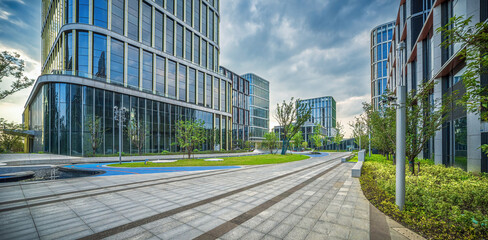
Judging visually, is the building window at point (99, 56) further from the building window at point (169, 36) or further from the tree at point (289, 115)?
the tree at point (289, 115)

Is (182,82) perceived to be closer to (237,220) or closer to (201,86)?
(201,86)

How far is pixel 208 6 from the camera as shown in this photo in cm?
4675

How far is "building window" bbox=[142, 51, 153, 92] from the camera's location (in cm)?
3291

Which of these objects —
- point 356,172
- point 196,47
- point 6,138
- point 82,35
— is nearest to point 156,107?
point 82,35

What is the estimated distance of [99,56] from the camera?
2748 centimetres

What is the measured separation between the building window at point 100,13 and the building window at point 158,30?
8.19m

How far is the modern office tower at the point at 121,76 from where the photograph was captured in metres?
25.7

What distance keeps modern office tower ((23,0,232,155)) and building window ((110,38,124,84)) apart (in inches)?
5.6

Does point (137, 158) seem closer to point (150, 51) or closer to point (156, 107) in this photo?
point (156, 107)

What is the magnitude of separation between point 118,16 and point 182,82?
14817 millimetres

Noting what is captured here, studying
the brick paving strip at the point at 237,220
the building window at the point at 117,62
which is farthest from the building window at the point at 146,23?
the brick paving strip at the point at 237,220

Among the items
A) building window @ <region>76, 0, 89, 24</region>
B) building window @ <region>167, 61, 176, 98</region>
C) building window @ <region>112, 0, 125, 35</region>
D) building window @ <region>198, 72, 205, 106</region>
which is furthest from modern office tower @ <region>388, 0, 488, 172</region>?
building window @ <region>76, 0, 89, 24</region>

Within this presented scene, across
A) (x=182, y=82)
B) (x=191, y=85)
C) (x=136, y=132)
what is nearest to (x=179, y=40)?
(x=182, y=82)

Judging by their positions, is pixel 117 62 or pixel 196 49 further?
pixel 196 49
